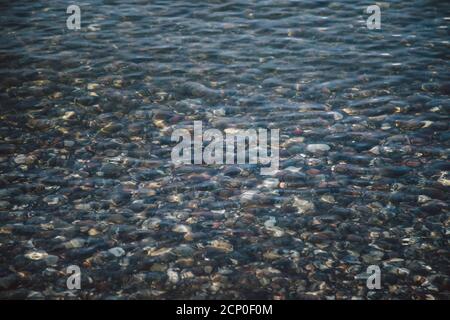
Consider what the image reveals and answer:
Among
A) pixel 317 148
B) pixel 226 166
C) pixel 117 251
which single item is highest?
pixel 317 148

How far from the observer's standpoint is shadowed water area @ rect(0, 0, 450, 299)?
8.96 metres

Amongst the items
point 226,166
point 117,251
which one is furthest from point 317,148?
point 117,251

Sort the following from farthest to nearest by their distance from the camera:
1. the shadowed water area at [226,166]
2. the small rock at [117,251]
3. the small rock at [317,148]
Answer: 1. the small rock at [317,148]
2. the small rock at [117,251]
3. the shadowed water area at [226,166]

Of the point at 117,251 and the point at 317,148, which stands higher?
the point at 317,148

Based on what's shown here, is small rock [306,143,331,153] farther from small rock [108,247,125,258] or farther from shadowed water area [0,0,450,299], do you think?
small rock [108,247,125,258]

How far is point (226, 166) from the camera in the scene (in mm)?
11930

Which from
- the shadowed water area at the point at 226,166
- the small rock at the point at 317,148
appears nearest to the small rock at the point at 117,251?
the shadowed water area at the point at 226,166

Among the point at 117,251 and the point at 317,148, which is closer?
the point at 117,251

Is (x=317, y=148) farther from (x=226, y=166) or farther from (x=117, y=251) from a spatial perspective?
(x=117, y=251)

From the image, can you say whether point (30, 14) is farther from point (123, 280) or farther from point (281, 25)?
point (123, 280)

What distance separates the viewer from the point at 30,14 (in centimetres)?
1984

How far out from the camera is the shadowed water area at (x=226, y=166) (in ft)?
29.4

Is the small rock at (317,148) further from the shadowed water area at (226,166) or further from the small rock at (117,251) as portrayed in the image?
the small rock at (117,251)

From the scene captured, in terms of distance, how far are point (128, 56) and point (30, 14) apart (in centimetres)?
586
